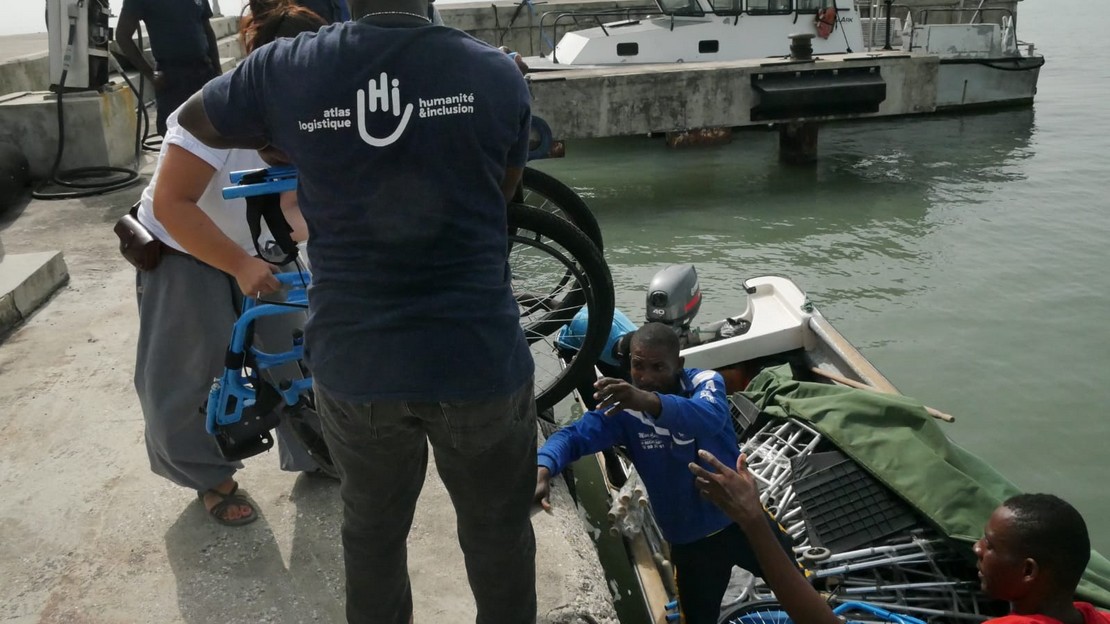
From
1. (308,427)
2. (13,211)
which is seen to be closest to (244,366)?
(308,427)

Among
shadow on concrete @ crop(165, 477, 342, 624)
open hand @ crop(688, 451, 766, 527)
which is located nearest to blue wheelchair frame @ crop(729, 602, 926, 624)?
open hand @ crop(688, 451, 766, 527)

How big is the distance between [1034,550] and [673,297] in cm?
292

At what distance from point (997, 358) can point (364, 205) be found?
6630 millimetres

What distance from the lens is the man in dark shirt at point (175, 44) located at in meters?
6.14

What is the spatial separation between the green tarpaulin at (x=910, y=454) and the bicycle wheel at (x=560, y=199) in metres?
1.30

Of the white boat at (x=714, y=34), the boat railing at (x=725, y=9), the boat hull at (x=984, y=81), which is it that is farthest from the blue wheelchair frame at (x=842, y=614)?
the boat hull at (x=984, y=81)

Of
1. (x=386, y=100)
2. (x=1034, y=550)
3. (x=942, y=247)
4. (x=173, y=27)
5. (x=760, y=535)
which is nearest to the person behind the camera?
(x=386, y=100)

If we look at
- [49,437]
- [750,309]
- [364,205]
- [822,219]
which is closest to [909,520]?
[750,309]

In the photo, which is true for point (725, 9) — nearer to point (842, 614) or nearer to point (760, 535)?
point (842, 614)

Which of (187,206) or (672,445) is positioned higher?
(187,206)

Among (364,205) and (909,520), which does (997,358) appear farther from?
(364,205)

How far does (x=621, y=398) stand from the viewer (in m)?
2.69

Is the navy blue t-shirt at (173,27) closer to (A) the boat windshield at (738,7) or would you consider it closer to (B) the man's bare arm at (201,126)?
(B) the man's bare arm at (201,126)

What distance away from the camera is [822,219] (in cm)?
1095
